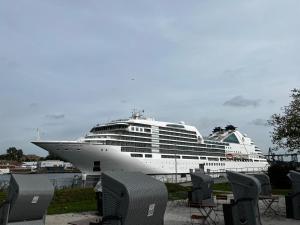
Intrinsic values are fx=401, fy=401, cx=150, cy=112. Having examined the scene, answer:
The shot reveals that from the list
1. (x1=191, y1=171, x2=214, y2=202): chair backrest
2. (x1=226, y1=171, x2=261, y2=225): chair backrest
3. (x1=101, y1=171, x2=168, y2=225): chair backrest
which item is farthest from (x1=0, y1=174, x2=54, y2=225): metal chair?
(x1=191, y1=171, x2=214, y2=202): chair backrest

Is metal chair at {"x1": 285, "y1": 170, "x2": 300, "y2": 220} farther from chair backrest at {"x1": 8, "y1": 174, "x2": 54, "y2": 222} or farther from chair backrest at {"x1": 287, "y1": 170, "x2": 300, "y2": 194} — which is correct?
chair backrest at {"x1": 8, "y1": 174, "x2": 54, "y2": 222}

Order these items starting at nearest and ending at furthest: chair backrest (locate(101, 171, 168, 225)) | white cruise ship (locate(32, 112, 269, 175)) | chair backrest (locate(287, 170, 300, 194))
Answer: chair backrest (locate(101, 171, 168, 225)) < chair backrest (locate(287, 170, 300, 194)) < white cruise ship (locate(32, 112, 269, 175))

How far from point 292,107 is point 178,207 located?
15.4 meters

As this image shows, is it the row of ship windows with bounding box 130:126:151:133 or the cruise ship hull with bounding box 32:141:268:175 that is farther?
the row of ship windows with bounding box 130:126:151:133

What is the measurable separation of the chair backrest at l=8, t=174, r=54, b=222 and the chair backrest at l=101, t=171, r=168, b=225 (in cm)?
230

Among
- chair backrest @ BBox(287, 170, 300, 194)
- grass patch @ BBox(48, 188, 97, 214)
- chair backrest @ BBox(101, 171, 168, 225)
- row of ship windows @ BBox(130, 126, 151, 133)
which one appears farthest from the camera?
row of ship windows @ BBox(130, 126, 151, 133)

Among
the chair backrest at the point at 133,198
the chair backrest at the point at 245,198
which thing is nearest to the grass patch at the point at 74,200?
the chair backrest at the point at 245,198

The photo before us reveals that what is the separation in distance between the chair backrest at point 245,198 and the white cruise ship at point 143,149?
172 ft

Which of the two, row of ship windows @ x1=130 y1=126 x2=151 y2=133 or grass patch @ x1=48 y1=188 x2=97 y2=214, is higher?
row of ship windows @ x1=130 y1=126 x2=151 y2=133

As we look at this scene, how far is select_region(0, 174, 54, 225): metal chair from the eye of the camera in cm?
813

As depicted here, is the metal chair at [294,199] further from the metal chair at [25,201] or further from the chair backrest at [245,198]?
the metal chair at [25,201]

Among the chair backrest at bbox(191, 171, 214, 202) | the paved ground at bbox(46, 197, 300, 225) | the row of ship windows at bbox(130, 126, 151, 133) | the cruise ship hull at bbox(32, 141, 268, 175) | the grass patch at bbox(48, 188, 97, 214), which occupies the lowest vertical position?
the paved ground at bbox(46, 197, 300, 225)

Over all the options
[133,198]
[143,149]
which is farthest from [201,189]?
[143,149]

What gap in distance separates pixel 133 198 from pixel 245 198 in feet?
15.4
